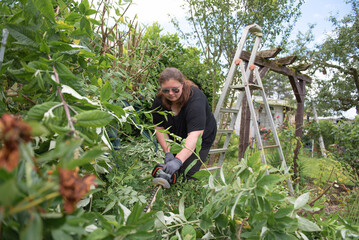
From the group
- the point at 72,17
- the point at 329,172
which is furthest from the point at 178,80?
the point at 329,172

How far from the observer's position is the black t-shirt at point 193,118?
2258mm

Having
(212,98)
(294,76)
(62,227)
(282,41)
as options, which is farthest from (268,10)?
(62,227)

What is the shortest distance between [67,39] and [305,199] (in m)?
0.89

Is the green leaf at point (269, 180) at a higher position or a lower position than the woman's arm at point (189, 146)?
higher

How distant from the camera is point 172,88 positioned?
7.49 ft

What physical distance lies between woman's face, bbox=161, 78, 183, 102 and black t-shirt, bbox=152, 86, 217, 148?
16 cm

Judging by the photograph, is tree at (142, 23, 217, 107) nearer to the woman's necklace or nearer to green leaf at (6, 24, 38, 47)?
the woman's necklace

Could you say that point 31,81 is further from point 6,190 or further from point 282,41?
point 282,41

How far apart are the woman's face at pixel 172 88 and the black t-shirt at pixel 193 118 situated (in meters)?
0.16

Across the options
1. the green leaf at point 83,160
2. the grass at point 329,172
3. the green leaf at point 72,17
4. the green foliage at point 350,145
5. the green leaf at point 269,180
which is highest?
the green leaf at point 72,17

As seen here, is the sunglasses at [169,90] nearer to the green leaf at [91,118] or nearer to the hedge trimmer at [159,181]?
the hedge trimmer at [159,181]

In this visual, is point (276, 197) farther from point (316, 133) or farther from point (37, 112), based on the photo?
point (316, 133)

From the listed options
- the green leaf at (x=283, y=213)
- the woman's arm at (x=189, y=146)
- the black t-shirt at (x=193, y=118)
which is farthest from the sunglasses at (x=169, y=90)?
the green leaf at (x=283, y=213)

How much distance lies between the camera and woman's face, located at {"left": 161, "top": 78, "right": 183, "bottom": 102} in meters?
2.28
